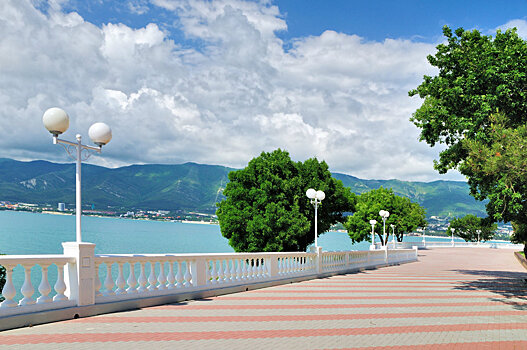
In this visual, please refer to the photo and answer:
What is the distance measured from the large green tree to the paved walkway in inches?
123

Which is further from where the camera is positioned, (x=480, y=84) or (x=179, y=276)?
(x=480, y=84)

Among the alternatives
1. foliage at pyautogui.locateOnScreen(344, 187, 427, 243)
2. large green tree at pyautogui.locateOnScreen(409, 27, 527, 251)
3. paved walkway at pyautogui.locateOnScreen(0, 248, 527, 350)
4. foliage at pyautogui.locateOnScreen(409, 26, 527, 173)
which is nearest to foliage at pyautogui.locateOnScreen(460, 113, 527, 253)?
large green tree at pyautogui.locateOnScreen(409, 27, 527, 251)

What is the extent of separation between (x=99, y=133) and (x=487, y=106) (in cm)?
1086

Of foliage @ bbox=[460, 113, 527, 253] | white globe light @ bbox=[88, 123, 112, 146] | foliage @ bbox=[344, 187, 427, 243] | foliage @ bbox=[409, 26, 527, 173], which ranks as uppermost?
foliage @ bbox=[409, 26, 527, 173]

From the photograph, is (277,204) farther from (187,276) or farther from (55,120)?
(55,120)

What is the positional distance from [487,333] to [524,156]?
443cm

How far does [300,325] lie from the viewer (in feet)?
31.1

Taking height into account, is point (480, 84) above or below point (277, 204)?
above

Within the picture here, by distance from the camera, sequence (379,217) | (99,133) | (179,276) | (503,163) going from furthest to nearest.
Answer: (379,217)
(179,276)
(503,163)
(99,133)

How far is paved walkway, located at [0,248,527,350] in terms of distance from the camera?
308 inches

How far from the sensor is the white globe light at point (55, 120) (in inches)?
393

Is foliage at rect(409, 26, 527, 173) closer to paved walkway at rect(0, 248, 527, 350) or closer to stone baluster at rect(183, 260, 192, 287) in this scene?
paved walkway at rect(0, 248, 527, 350)

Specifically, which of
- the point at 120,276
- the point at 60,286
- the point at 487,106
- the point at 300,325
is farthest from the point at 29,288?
the point at 487,106

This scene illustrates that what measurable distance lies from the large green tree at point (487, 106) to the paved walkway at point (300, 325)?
3.12m
